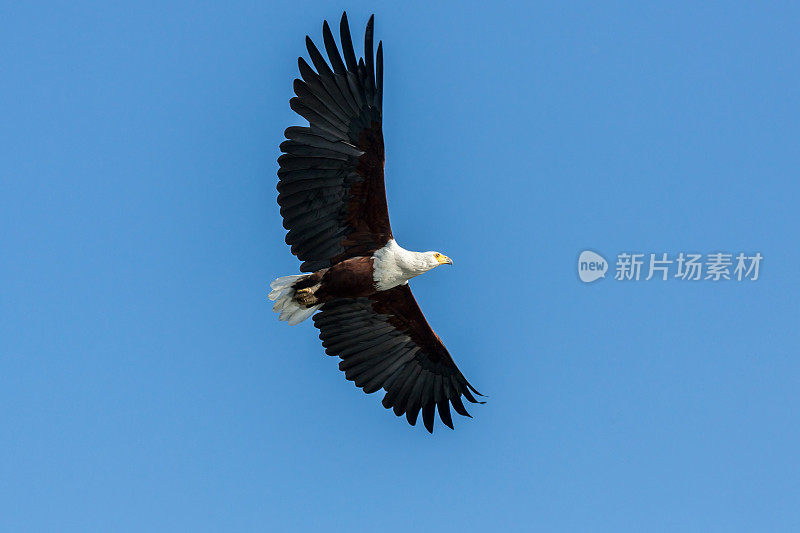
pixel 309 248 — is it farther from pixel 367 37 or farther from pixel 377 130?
pixel 367 37

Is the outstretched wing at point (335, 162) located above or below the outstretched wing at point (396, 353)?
above

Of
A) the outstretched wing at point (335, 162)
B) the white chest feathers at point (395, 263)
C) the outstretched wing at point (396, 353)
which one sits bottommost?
the outstretched wing at point (396, 353)

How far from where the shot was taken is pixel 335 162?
613 inches

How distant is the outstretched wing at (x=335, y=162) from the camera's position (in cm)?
1528

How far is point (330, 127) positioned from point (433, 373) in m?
4.34

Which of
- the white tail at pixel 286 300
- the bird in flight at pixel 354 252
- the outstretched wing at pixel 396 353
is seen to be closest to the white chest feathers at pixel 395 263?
the bird in flight at pixel 354 252

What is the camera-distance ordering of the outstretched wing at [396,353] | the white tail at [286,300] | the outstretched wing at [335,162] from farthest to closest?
the outstretched wing at [396,353] < the white tail at [286,300] < the outstretched wing at [335,162]

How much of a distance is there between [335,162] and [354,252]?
1335mm

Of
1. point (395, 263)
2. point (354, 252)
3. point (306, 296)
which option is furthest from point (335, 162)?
point (306, 296)

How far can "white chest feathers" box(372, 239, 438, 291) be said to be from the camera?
16.1 meters

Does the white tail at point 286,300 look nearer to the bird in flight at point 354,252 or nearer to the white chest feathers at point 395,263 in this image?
the bird in flight at point 354,252

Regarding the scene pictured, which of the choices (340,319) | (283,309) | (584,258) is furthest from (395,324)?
(584,258)

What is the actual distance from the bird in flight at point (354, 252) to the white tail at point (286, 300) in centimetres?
1

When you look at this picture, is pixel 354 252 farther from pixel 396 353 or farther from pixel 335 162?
pixel 396 353
